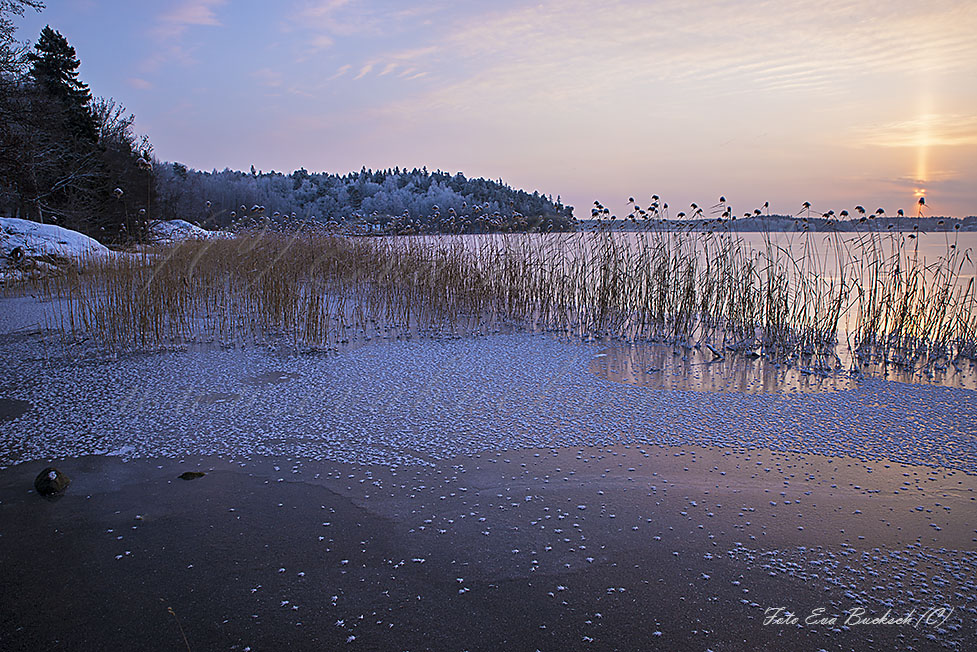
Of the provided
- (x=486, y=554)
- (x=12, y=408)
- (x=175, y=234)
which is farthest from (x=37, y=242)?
(x=486, y=554)

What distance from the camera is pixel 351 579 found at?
1419mm

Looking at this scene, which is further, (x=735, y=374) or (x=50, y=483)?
(x=735, y=374)

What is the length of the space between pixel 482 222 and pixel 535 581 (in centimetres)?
495

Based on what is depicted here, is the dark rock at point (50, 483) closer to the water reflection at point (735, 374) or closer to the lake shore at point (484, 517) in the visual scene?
the lake shore at point (484, 517)

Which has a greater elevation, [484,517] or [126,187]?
[126,187]

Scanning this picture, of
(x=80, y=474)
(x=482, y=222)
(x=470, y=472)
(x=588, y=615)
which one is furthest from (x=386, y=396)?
(x=482, y=222)

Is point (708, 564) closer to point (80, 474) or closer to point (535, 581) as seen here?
point (535, 581)

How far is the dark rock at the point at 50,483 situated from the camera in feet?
6.11

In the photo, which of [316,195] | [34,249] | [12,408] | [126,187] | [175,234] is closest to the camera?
[12,408]
